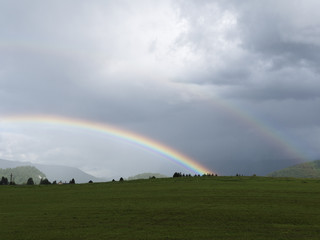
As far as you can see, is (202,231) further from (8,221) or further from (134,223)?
(8,221)

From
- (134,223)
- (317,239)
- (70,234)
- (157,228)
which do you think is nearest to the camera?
(317,239)

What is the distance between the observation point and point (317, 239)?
2338cm

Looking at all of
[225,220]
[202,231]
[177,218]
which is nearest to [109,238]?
[202,231]

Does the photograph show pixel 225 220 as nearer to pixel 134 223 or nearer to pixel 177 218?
pixel 177 218

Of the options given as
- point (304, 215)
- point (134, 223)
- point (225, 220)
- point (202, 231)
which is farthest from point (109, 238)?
point (304, 215)

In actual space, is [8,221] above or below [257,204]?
below

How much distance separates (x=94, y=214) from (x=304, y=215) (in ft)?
74.3

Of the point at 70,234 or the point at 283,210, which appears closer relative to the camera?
the point at 70,234

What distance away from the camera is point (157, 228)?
90.5 ft

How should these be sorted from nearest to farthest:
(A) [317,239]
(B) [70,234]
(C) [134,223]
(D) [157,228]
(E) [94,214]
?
(A) [317,239] < (B) [70,234] < (D) [157,228] < (C) [134,223] < (E) [94,214]

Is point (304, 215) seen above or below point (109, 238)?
above

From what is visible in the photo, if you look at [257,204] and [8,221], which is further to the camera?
[257,204]

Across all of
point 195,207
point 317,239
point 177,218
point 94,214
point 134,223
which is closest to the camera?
point 317,239

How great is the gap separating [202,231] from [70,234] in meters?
10.9
